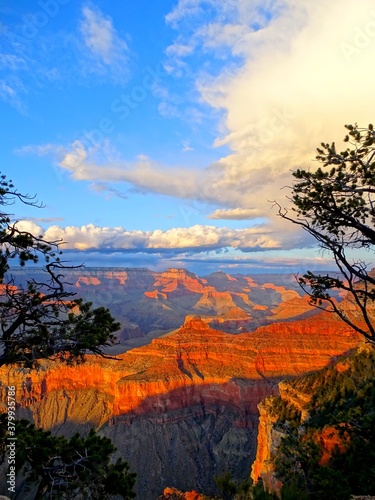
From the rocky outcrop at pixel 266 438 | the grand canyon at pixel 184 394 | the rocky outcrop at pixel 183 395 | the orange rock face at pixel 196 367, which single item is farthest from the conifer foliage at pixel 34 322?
the orange rock face at pixel 196 367

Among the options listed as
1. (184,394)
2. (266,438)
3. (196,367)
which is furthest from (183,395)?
(266,438)

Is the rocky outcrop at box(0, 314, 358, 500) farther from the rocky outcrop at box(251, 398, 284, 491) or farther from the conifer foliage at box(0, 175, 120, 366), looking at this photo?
the conifer foliage at box(0, 175, 120, 366)

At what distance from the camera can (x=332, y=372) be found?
44.1 m

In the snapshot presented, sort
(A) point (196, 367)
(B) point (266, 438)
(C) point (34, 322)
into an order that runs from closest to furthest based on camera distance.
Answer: (C) point (34, 322), (B) point (266, 438), (A) point (196, 367)

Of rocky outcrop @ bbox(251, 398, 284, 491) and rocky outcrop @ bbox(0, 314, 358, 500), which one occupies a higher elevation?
rocky outcrop @ bbox(251, 398, 284, 491)

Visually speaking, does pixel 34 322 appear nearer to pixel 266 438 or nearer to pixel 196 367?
pixel 266 438

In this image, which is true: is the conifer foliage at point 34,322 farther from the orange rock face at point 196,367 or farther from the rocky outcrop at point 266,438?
the orange rock face at point 196,367

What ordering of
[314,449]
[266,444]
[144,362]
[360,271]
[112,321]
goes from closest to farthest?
[360,271], [112,321], [314,449], [266,444], [144,362]

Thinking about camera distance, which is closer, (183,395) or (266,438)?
(266,438)

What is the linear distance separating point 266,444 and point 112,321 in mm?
38514

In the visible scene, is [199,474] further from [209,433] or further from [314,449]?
[314,449]

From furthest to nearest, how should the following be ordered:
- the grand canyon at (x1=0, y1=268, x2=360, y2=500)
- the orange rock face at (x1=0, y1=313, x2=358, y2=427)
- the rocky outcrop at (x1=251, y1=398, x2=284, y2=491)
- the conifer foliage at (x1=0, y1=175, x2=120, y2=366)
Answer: the orange rock face at (x1=0, y1=313, x2=358, y2=427), the grand canyon at (x1=0, y1=268, x2=360, y2=500), the rocky outcrop at (x1=251, y1=398, x2=284, y2=491), the conifer foliage at (x1=0, y1=175, x2=120, y2=366)

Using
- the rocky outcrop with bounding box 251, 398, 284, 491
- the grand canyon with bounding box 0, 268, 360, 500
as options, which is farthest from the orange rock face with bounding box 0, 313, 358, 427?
the rocky outcrop with bounding box 251, 398, 284, 491

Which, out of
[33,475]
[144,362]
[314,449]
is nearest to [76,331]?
[33,475]
